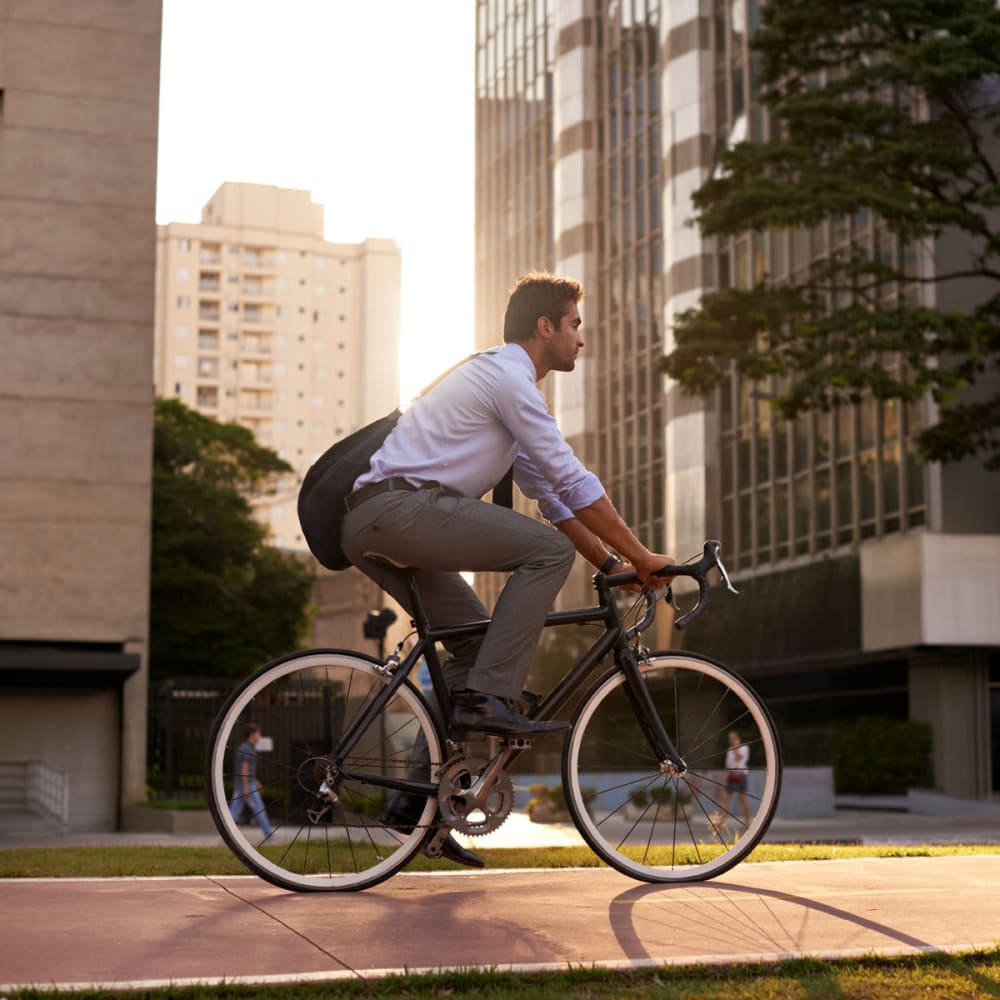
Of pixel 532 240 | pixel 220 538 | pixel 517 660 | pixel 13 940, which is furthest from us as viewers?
pixel 532 240

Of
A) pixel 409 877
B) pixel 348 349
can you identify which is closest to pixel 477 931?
pixel 409 877

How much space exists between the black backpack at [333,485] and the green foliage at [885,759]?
3100cm

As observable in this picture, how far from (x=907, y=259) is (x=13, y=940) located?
3565 centimetres

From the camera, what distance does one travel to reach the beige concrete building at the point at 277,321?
420 feet

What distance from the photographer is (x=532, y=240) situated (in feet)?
222

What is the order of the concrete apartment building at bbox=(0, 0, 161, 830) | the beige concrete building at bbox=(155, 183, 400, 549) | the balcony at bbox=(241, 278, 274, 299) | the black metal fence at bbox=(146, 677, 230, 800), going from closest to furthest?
the concrete apartment building at bbox=(0, 0, 161, 830) → the black metal fence at bbox=(146, 677, 230, 800) → the beige concrete building at bbox=(155, 183, 400, 549) → the balcony at bbox=(241, 278, 274, 299)

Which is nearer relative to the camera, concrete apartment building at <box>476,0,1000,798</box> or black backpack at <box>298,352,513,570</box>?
black backpack at <box>298,352,513,570</box>

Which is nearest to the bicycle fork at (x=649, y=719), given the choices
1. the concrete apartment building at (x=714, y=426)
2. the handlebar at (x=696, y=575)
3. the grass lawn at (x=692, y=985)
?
the handlebar at (x=696, y=575)

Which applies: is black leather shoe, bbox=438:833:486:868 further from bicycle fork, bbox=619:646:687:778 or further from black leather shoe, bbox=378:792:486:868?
bicycle fork, bbox=619:646:687:778

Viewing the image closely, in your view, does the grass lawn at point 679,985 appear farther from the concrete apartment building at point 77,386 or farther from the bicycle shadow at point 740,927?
the concrete apartment building at point 77,386

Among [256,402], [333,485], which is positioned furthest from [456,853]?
[256,402]

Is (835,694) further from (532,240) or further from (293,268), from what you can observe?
(293,268)

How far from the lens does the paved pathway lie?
3.67 metres

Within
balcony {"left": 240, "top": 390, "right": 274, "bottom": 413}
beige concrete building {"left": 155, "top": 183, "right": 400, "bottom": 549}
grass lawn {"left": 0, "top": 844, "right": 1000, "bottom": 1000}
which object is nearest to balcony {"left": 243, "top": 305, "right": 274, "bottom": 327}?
beige concrete building {"left": 155, "top": 183, "right": 400, "bottom": 549}
